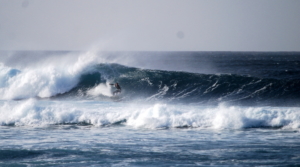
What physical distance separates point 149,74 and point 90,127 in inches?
401

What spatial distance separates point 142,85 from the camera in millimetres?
22062

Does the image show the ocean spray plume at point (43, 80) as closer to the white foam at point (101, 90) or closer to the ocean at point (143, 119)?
the ocean at point (143, 119)

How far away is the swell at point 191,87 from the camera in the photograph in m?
19.4

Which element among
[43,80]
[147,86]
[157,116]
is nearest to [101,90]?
[147,86]

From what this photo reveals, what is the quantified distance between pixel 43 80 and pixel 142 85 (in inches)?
253

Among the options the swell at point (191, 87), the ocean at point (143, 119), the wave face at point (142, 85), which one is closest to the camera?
the ocean at point (143, 119)


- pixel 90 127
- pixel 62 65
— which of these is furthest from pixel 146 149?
pixel 62 65

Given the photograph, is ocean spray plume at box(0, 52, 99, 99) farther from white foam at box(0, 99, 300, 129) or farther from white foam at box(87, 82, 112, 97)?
white foam at box(0, 99, 300, 129)

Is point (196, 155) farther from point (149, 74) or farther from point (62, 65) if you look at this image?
point (62, 65)

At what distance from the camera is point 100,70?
2417 centimetres

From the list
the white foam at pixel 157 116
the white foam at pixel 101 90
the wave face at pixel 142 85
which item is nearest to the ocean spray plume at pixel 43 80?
the wave face at pixel 142 85

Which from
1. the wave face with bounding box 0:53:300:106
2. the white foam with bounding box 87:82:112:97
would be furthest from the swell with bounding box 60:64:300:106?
the white foam with bounding box 87:82:112:97

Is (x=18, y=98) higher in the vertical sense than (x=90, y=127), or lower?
higher

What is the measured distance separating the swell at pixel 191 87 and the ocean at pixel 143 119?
6 cm
